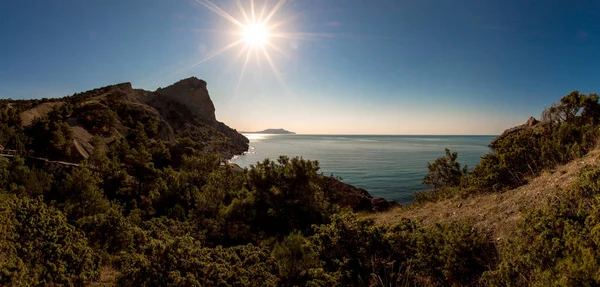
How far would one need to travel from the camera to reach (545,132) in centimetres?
1855

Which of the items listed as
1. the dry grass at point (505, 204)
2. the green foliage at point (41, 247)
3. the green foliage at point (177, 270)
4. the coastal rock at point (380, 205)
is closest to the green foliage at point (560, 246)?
the dry grass at point (505, 204)

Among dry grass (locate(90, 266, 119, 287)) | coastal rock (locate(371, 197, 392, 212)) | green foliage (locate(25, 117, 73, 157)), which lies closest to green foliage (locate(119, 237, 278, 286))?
dry grass (locate(90, 266, 119, 287))

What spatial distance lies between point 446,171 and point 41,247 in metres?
28.3

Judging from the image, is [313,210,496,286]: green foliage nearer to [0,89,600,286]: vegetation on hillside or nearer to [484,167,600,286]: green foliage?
[0,89,600,286]: vegetation on hillside

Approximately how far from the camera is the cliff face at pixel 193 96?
108812 millimetres

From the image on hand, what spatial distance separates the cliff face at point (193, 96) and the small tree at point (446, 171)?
10017 cm

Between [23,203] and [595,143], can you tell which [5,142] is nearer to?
[23,203]

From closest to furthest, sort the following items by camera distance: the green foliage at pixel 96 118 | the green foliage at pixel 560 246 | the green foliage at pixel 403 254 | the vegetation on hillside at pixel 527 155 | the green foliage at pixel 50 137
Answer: the green foliage at pixel 560 246 < the green foliage at pixel 403 254 < the vegetation on hillside at pixel 527 155 < the green foliage at pixel 50 137 < the green foliage at pixel 96 118

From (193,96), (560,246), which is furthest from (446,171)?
(193,96)

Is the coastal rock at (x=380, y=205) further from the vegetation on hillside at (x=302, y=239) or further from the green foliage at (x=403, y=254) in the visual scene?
the green foliage at (x=403, y=254)

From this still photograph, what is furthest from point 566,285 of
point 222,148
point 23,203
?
point 222,148

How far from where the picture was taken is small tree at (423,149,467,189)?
2486 centimetres

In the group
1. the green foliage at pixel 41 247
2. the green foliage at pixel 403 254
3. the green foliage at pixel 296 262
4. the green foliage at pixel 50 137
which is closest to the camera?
the green foliage at pixel 41 247

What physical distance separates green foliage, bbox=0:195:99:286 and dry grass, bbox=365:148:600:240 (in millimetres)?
12405
